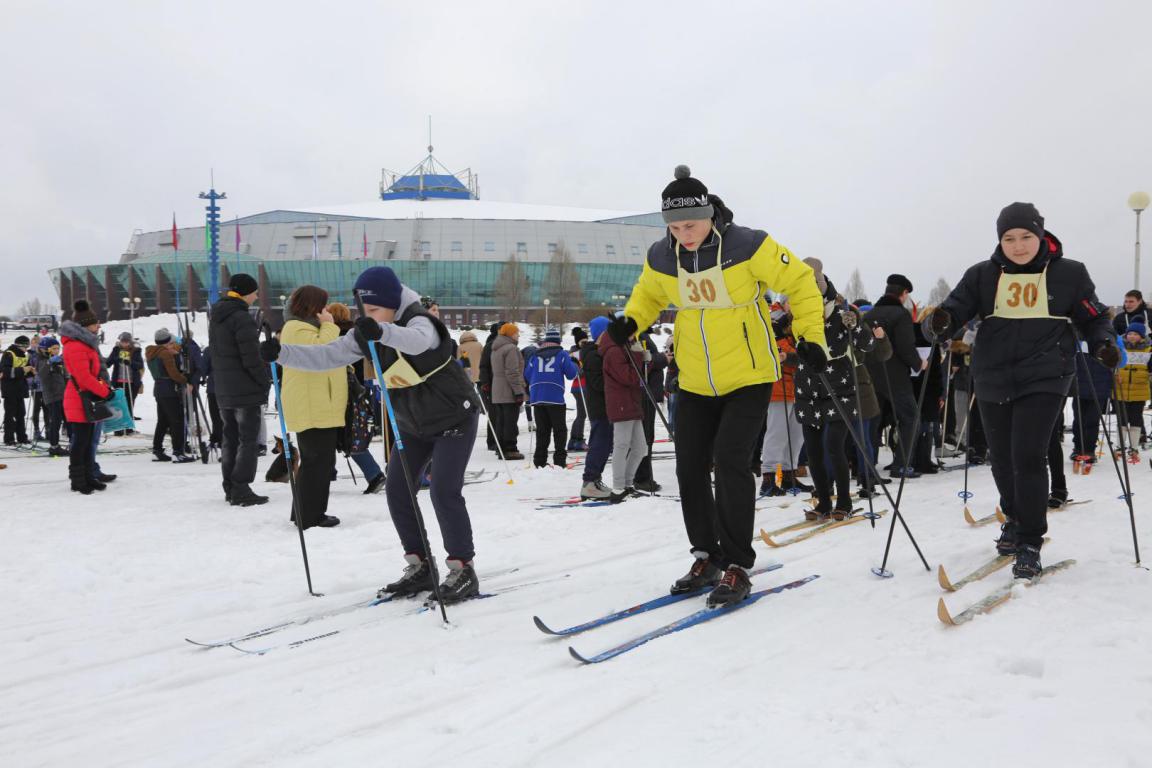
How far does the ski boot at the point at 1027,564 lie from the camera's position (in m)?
4.10

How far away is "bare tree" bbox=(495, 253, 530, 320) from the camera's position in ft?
257

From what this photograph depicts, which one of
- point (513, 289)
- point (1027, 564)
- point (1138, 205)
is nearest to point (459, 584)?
point (1027, 564)

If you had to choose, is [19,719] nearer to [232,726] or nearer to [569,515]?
[232,726]

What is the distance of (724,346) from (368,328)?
1674 mm

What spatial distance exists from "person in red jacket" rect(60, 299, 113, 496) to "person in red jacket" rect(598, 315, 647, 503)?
492 centimetres

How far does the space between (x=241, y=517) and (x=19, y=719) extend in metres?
3.85

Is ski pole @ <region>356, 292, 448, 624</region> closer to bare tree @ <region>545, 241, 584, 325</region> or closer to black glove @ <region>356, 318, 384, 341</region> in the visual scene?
black glove @ <region>356, 318, 384, 341</region>

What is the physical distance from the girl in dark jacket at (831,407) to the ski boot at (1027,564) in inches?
71.5

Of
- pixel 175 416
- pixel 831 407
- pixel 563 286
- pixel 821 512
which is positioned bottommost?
pixel 821 512

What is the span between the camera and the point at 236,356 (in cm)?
718

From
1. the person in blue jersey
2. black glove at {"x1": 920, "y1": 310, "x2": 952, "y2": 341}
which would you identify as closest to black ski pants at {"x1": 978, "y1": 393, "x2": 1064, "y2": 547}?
black glove at {"x1": 920, "y1": 310, "x2": 952, "y2": 341}

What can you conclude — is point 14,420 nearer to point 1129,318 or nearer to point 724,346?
point 724,346

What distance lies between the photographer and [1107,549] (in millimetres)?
4758

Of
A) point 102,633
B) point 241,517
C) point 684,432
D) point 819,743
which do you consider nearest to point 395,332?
point 684,432
